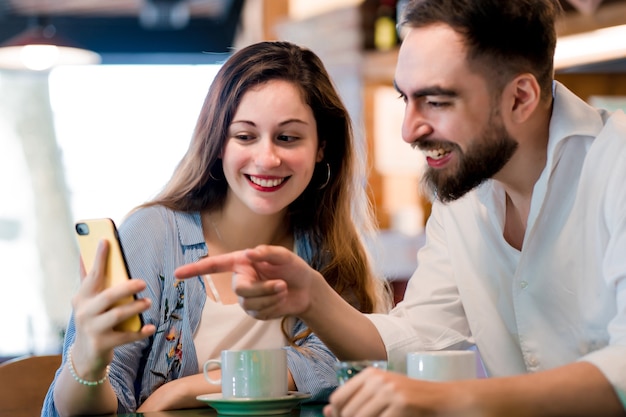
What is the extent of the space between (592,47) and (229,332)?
103 inches

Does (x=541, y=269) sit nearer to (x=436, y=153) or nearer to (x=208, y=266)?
(x=436, y=153)

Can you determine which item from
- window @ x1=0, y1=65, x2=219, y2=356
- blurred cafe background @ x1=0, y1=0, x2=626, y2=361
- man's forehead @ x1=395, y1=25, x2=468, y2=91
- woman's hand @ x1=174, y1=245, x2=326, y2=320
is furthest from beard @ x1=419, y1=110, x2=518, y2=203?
window @ x1=0, y1=65, x2=219, y2=356

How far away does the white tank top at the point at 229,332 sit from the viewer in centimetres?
207

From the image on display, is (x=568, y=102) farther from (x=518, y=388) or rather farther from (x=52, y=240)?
(x=52, y=240)

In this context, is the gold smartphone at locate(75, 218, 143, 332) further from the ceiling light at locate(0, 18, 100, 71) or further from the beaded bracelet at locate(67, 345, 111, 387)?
the ceiling light at locate(0, 18, 100, 71)

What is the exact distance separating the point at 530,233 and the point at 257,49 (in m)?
0.86

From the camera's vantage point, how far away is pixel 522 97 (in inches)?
71.7

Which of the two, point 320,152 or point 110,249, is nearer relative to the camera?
point 110,249

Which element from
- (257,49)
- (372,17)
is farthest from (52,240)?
(257,49)

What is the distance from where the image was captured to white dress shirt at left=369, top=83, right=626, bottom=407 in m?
1.73

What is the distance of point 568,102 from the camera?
6.06 feet

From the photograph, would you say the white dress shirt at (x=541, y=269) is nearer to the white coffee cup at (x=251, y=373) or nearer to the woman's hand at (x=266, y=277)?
the woman's hand at (x=266, y=277)

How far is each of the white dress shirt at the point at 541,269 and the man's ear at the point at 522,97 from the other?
62 millimetres

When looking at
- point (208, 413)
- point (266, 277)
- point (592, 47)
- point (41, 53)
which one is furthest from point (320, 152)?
point (41, 53)
